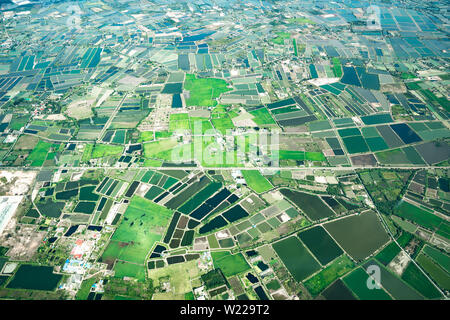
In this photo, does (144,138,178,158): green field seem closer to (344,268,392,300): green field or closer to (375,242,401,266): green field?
(344,268,392,300): green field

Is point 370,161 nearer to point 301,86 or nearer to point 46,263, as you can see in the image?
point 301,86

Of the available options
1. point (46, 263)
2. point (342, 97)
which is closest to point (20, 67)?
point (46, 263)

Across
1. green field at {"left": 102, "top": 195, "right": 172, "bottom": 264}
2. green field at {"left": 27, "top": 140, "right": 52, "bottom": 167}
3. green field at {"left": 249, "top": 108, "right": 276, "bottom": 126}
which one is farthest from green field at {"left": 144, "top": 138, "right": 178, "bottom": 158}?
green field at {"left": 27, "top": 140, "right": 52, "bottom": 167}

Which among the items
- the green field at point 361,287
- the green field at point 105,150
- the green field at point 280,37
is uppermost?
the green field at point 280,37

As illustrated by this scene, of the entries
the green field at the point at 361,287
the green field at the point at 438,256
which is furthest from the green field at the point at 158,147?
the green field at the point at 438,256

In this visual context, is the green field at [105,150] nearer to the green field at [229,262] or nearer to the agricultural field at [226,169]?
the agricultural field at [226,169]

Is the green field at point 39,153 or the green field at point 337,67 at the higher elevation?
the green field at point 337,67

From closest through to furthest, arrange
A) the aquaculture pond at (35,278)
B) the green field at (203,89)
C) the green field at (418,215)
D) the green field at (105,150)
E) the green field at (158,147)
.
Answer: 1. the aquaculture pond at (35,278)
2. the green field at (418,215)
3. the green field at (105,150)
4. the green field at (158,147)
5. the green field at (203,89)

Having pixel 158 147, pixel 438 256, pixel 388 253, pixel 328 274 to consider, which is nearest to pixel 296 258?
pixel 328 274
